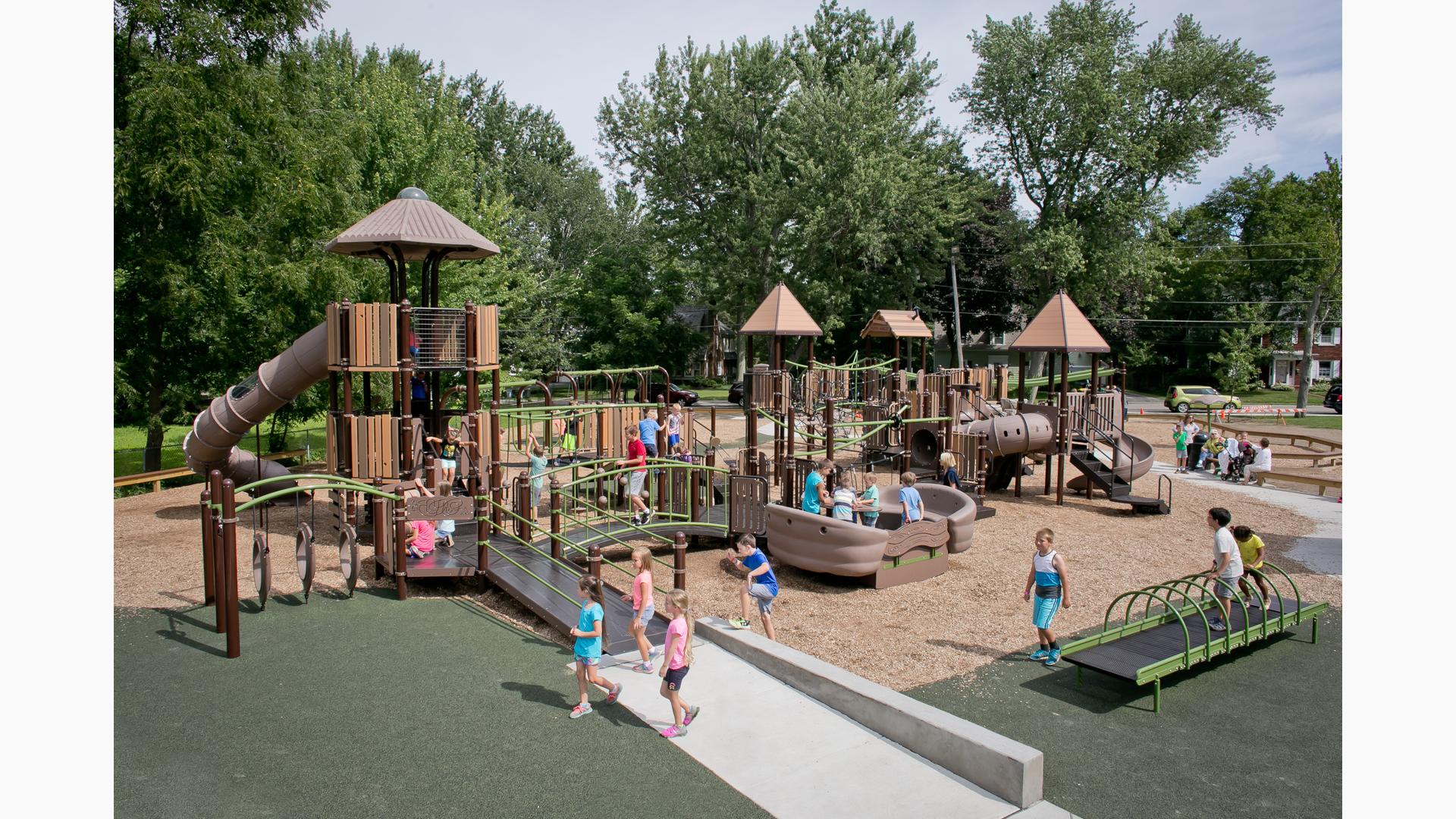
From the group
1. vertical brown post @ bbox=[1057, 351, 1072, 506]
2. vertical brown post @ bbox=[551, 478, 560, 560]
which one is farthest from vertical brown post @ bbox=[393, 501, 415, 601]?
vertical brown post @ bbox=[1057, 351, 1072, 506]

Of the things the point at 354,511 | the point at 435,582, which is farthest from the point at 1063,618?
the point at 354,511

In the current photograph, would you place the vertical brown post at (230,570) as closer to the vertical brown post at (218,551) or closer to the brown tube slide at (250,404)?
the vertical brown post at (218,551)

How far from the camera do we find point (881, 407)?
22797 mm

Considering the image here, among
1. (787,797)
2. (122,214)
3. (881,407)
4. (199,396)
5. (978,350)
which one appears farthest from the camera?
(978,350)

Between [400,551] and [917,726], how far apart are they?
711 centimetres

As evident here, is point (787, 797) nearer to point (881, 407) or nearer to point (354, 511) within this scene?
point (354, 511)

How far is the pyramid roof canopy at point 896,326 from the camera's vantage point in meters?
31.7

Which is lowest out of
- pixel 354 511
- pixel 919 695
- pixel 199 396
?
pixel 919 695

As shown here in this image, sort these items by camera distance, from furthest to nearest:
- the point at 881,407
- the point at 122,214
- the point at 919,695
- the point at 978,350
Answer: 1. the point at 978,350
2. the point at 881,407
3. the point at 122,214
4. the point at 919,695

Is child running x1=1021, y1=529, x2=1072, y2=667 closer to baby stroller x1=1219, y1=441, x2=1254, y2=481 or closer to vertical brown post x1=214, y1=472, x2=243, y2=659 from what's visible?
vertical brown post x1=214, y1=472, x2=243, y2=659

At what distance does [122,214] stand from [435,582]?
13.2m

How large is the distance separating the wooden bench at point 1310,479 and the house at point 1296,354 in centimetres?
4170

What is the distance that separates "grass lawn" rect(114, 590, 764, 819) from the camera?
20.3ft

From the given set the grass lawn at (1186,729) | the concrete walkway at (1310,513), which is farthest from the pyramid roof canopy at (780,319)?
the grass lawn at (1186,729)
